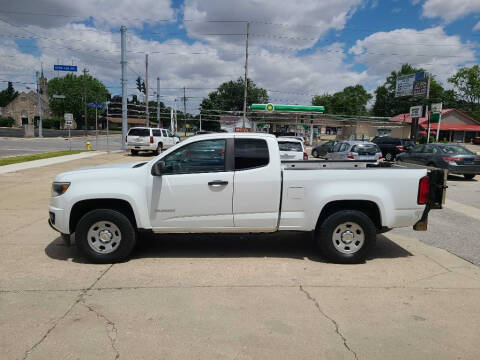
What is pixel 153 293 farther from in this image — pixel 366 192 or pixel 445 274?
pixel 445 274

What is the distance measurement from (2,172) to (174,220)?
12.4 meters

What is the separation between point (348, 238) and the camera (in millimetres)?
5184

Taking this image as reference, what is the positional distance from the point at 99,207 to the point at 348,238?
3.47m

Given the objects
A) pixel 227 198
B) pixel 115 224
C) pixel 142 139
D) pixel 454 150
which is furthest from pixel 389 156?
pixel 115 224

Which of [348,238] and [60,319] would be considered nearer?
[60,319]

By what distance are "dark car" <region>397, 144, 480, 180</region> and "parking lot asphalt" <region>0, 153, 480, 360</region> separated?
924cm

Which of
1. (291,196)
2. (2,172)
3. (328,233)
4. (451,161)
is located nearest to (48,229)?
(291,196)

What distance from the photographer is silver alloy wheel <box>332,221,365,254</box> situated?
5.16 m

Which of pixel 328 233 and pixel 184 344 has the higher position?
pixel 328 233

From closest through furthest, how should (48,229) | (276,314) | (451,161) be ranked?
1. (276,314)
2. (48,229)
3. (451,161)

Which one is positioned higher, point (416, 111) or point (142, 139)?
point (416, 111)

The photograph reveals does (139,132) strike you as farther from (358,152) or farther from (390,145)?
(390,145)

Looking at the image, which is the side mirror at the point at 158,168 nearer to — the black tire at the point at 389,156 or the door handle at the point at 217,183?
the door handle at the point at 217,183

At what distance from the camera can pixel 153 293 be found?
165 inches
